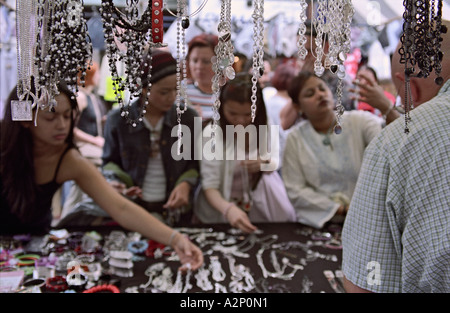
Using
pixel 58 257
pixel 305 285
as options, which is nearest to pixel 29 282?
pixel 58 257

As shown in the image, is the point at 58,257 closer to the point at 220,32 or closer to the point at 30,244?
the point at 30,244

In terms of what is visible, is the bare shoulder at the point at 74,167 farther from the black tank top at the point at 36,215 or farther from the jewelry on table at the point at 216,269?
the jewelry on table at the point at 216,269

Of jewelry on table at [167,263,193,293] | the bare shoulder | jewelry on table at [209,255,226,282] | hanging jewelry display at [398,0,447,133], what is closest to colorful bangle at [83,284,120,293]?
jewelry on table at [167,263,193,293]

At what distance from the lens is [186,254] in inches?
74.6

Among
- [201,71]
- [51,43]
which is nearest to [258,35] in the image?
[51,43]

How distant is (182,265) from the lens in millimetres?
1926

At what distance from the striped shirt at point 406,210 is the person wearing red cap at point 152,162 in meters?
1.51

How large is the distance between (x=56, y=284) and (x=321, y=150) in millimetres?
1718

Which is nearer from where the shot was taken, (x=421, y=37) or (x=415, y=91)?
(x=421, y=37)

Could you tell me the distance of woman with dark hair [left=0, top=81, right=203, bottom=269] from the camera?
6.66 feet

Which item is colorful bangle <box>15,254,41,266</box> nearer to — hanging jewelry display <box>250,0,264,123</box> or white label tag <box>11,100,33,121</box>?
white label tag <box>11,100,33,121</box>

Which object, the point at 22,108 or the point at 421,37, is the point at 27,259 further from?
the point at 421,37

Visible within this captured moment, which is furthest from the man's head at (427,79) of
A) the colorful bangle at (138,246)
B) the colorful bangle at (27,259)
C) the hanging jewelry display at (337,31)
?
the colorful bangle at (27,259)
